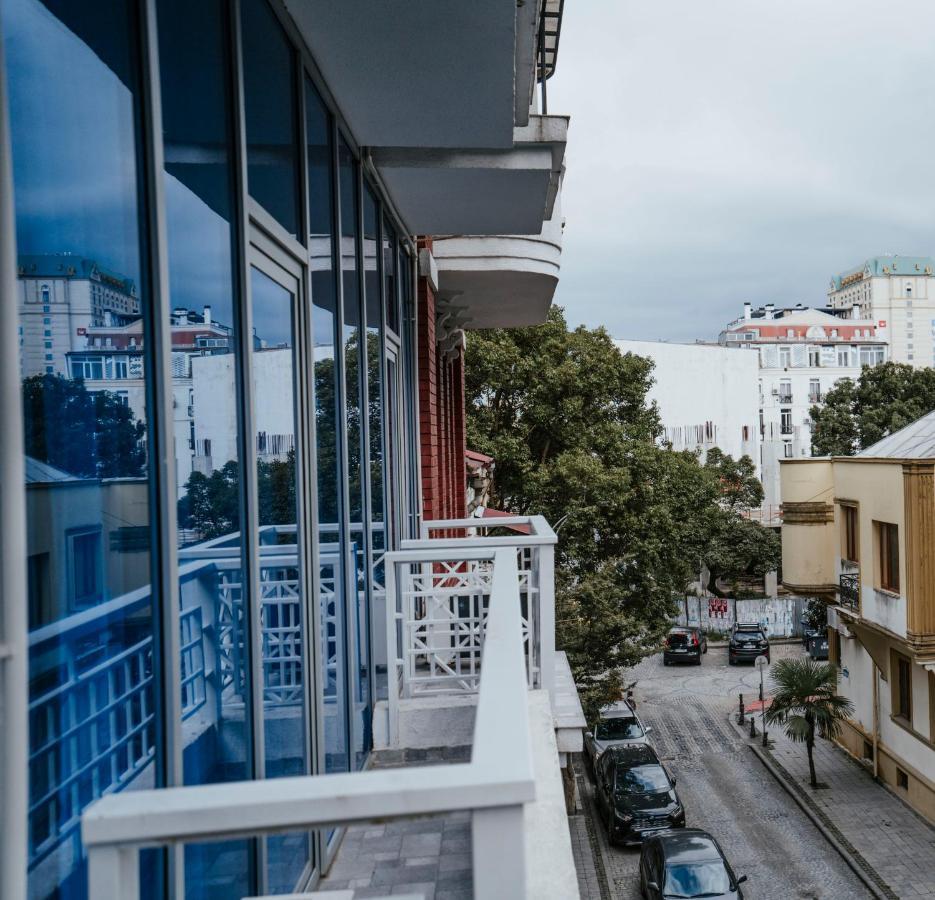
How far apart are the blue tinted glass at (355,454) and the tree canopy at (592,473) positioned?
15953mm

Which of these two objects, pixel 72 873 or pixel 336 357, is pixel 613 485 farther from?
pixel 72 873

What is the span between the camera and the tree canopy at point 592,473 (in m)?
21.9

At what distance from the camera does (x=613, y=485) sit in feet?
76.2

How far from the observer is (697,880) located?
12977mm

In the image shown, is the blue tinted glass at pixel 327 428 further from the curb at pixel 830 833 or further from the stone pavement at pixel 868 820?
the stone pavement at pixel 868 820

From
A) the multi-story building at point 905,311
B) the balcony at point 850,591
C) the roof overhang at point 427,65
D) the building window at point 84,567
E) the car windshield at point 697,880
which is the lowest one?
the car windshield at point 697,880

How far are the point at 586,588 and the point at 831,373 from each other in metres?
55.2

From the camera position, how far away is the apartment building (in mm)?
1737

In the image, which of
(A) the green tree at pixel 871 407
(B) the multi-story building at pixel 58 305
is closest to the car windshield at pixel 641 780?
(B) the multi-story building at pixel 58 305

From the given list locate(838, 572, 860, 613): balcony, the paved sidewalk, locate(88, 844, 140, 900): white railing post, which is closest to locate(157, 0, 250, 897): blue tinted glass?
locate(88, 844, 140, 900): white railing post

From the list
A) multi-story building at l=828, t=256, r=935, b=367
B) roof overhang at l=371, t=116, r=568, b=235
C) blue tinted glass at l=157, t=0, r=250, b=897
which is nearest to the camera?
blue tinted glass at l=157, t=0, r=250, b=897

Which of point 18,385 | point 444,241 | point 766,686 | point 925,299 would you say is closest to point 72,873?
point 18,385

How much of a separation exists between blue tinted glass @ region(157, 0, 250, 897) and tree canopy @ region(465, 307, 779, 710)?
730 inches

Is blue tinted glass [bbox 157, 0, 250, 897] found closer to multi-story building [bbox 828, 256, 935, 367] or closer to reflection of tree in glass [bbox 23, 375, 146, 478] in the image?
reflection of tree in glass [bbox 23, 375, 146, 478]
